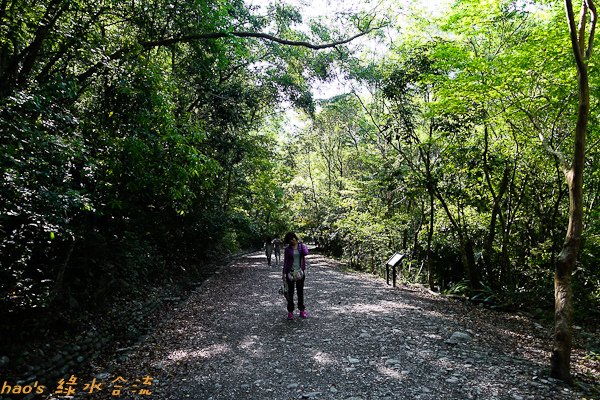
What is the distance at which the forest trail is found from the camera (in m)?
4.64

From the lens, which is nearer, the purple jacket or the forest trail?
the forest trail

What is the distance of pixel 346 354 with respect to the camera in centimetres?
576

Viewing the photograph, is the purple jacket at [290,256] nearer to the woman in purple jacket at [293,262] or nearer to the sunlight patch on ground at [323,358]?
the woman in purple jacket at [293,262]

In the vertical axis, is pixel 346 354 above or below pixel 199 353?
above

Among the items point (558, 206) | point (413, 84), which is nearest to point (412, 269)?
point (558, 206)

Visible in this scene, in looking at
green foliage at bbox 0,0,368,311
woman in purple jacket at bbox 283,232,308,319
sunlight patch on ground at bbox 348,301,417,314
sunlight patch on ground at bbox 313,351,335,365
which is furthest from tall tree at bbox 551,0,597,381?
green foliage at bbox 0,0,368,311

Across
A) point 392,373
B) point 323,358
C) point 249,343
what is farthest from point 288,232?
point 392,373

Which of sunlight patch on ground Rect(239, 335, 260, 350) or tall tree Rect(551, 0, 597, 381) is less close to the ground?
tall tree Rect(551, 0, 597, 381)

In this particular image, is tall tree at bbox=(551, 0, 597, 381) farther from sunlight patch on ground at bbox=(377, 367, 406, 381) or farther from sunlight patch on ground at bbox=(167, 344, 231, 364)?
sunlight patch on ground at bbox=(167, 344, 231, 364)

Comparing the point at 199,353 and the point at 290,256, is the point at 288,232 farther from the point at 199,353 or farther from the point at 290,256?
the point at 199,353

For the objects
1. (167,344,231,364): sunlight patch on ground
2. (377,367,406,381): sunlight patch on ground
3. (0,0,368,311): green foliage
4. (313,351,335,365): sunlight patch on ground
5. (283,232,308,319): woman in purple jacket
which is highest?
(0,0,368,311): green foliage

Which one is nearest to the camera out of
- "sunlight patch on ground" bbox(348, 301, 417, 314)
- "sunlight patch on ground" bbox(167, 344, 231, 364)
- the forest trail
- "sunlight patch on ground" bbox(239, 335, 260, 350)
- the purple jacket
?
the forest trail

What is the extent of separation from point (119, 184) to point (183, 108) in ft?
16.6

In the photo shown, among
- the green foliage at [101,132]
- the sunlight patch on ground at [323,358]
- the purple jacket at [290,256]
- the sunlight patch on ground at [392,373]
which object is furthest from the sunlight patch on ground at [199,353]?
the sunlight patch on ground at [392,373]
